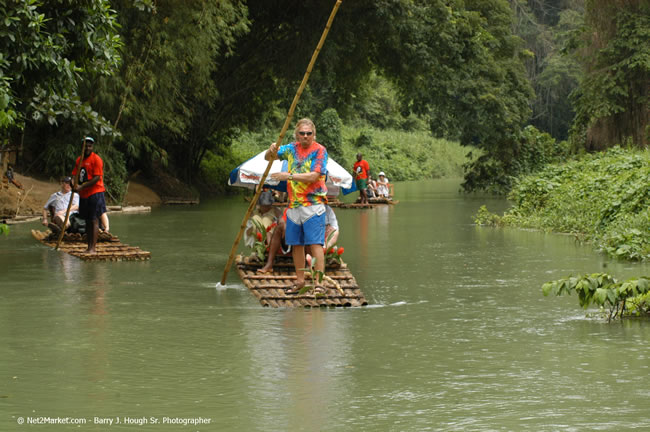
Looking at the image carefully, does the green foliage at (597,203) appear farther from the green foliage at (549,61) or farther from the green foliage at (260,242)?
the green foliage at (549,61)

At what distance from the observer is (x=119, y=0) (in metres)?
21.4

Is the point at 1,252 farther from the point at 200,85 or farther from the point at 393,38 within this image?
the point at 393,38

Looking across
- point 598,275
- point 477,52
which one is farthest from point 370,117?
point 598,275

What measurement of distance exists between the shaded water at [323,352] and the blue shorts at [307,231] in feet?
2.65

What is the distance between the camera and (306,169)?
33.8 ft

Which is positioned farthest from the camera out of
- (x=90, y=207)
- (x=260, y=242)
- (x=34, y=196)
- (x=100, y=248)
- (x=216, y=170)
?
(x=216, y=170)

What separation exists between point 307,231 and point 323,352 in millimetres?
2838

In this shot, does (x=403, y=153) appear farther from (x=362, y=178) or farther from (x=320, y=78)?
(x=362, y=178)

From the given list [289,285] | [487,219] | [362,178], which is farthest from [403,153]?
[289,285]

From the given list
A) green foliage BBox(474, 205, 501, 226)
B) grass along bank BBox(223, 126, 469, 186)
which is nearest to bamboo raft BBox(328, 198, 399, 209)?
green foliage BBox(474, 205, 501, 226)

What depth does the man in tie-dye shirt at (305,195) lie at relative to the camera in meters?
10.3

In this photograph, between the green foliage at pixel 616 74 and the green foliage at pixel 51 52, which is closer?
the green foliage at pixel 51 52

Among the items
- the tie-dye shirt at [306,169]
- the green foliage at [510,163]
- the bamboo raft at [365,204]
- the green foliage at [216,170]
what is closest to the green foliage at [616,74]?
the green foliage at [510,163]

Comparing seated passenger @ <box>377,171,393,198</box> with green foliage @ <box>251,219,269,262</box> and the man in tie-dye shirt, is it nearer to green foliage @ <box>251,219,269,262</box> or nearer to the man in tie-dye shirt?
green foliage @ <box>251,219,269,262</box>
